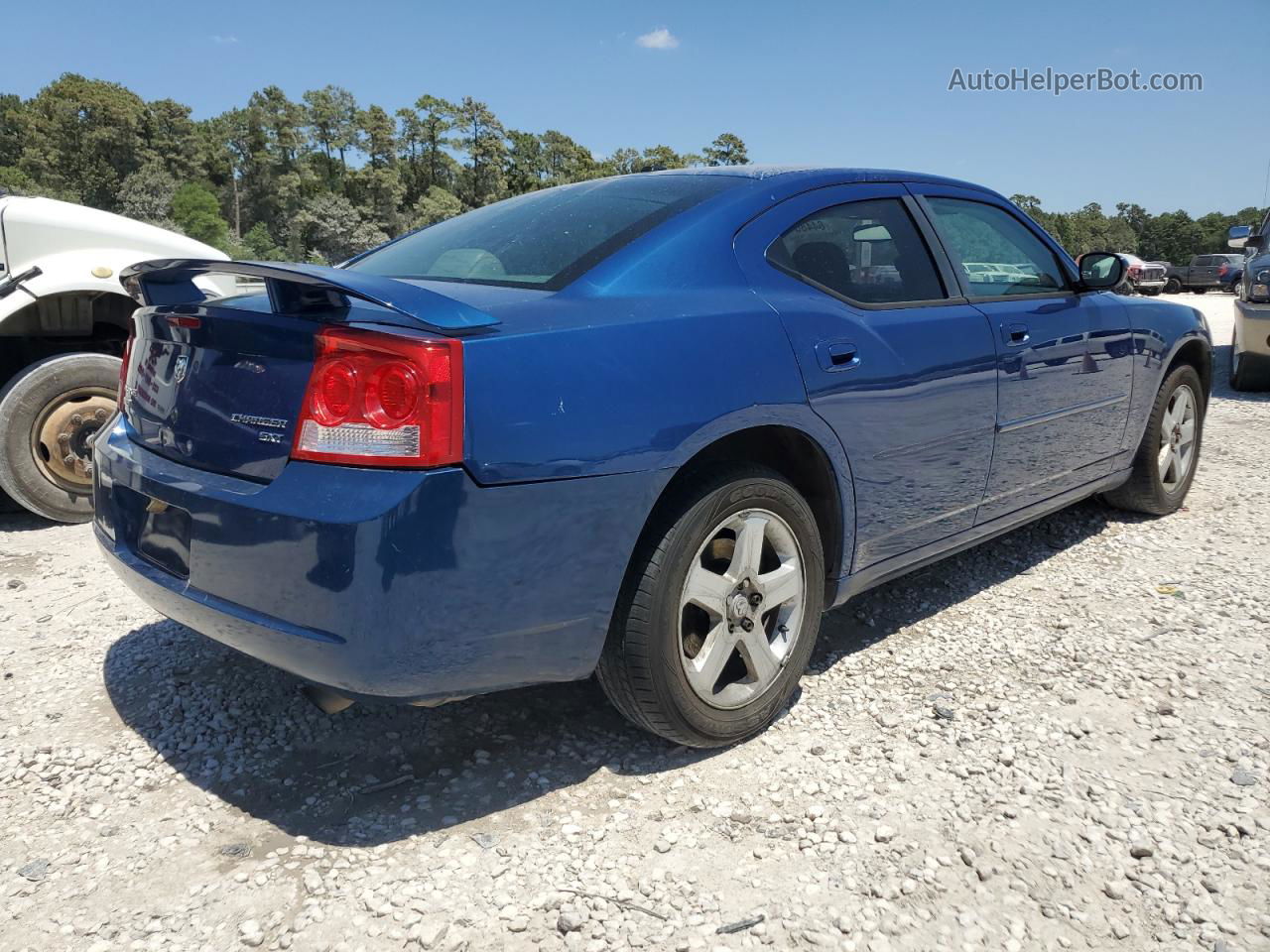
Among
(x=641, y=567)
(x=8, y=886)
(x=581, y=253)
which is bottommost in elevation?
(x=8, y=886)

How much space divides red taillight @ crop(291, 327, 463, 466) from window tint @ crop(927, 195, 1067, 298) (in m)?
2.12

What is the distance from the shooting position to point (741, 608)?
2.45m

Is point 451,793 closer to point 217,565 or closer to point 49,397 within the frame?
point 217,565

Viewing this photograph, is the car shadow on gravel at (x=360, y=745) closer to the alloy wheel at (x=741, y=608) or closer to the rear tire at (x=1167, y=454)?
the alloy wheel at (x=741, y=608)

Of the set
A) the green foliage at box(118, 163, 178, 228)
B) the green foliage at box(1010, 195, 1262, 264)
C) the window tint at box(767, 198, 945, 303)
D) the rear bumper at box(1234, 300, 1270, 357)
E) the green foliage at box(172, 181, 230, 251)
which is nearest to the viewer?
the window tint at box(767, 198, 945, 303)

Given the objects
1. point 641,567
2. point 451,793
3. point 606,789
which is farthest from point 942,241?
point 451,793

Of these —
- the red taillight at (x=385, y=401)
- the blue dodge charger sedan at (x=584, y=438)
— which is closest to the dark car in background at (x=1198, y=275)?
the blue dodge charger sedan at (x=584, y=438)

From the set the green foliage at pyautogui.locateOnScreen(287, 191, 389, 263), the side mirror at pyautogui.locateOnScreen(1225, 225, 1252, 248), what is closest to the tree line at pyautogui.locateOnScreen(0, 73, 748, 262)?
the green foliage at pyautogui.locateOnScreen(287, 191, 389, 263)

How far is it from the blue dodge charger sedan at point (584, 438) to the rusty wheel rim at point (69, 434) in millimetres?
2329

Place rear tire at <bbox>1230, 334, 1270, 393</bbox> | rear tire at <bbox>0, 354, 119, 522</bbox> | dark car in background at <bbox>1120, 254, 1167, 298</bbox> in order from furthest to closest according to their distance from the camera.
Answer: dark car in background at <bbox>1120, 254, 1167, 298</bbox> < rear tire at <bbox>1230, 334, 1270, 393</bbox> < rear tire at <bbox>0, 354, 119, 522</bbox>

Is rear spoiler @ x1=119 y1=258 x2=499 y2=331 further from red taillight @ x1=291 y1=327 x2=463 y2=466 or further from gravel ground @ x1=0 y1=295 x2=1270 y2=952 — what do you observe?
gravel ground @ x1=0 y1=295 x2=1270 y2=952

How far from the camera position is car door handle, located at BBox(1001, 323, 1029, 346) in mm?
3238

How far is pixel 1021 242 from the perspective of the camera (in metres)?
3.81

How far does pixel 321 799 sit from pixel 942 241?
263 centimetres
